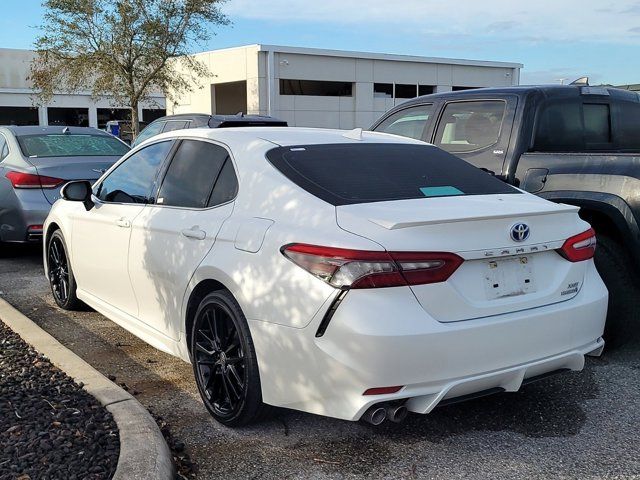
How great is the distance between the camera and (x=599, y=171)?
450cm

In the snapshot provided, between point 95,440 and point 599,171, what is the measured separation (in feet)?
11.5

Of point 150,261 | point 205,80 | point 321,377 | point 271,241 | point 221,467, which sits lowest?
point 221,467

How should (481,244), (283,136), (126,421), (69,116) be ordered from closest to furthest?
(481,244), (126,421), (283,136), (69,116)

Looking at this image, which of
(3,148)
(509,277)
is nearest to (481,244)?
(509,277)

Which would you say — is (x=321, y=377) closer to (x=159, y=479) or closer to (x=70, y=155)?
(x=159, y=479)

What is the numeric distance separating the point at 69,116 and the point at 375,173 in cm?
5605

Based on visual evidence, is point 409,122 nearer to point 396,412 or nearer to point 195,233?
point 195,233

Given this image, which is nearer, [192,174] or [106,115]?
[192,174]

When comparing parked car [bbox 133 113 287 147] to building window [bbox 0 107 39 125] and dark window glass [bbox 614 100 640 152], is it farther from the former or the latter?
building window [bbox 0 107 39 125]

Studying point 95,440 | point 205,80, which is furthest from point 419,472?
point 205,80

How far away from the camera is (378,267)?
9.53 feet

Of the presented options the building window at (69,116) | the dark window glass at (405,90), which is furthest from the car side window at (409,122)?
the building window at (69,116)

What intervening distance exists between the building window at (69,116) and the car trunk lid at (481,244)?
179 feet

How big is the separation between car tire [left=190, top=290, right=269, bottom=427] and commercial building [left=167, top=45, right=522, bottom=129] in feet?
104
